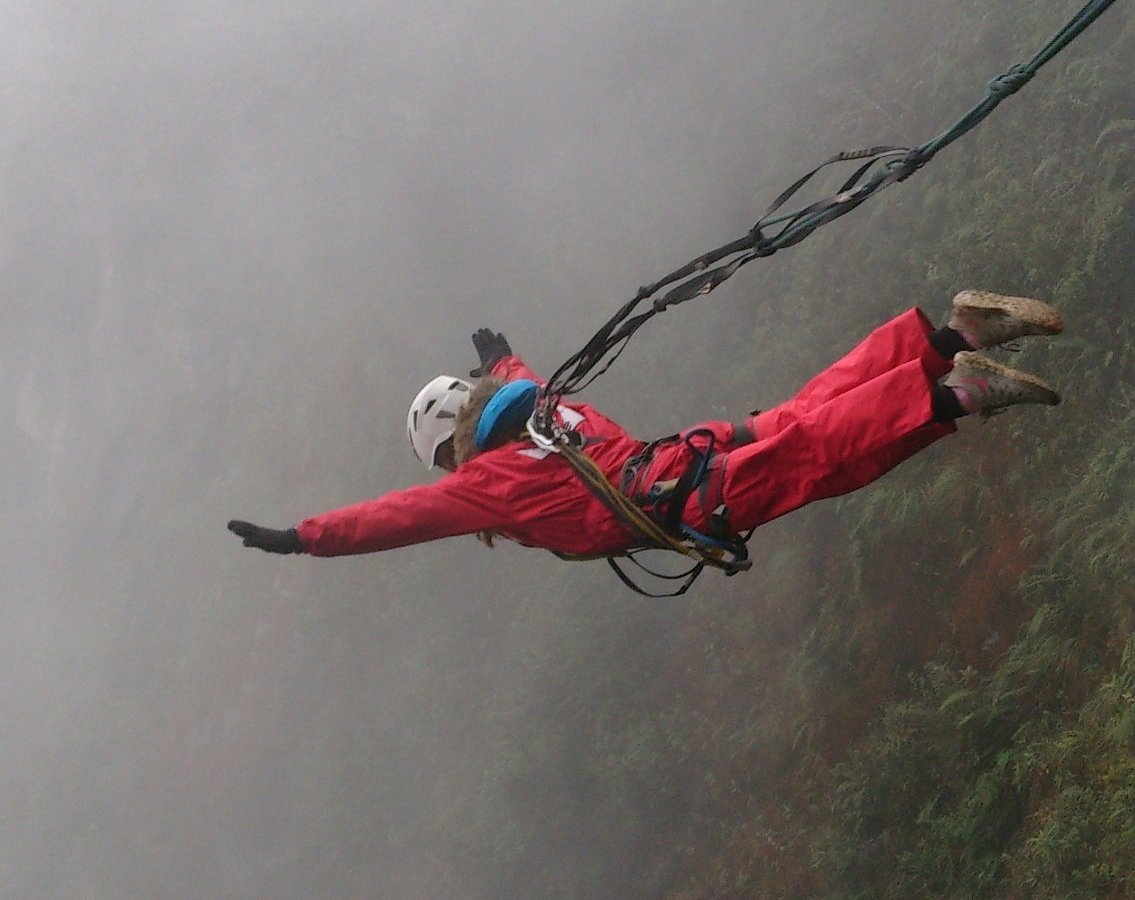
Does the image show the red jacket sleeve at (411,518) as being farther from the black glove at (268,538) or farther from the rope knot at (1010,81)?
the rope knot at (1010,81)

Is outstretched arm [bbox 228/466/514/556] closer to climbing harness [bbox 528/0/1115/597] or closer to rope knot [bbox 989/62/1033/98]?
climbing harness [bbox 528/0/1115/597]

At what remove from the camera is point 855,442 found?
3.77 metres

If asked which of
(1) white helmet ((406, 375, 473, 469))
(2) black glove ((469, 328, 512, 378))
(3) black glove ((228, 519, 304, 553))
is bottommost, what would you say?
(3) black glove ((228, 519, 304, 553))

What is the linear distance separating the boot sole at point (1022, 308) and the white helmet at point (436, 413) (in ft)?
7.26

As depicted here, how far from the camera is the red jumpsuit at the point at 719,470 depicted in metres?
3.75

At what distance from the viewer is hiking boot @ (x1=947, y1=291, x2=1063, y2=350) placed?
3.49 meters

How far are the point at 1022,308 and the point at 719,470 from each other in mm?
1242

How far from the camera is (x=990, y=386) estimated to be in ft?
11.5

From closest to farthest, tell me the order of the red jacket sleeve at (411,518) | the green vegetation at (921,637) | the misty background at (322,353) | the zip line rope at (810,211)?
the zip line rope at (810,211) < the red jacket sleeve at (411,518) < the green vegetation at (921,637) < the misty background at (322,353)

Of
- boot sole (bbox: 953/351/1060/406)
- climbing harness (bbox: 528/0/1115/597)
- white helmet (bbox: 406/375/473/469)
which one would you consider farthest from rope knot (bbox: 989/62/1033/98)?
white helmet (bbox: 406/375/473/469)

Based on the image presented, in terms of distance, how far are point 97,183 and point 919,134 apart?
28735mm

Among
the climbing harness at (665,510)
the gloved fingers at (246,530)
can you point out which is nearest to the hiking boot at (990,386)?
the climbing harness at (665,510)

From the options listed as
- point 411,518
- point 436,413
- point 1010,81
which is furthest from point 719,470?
point 1010,81

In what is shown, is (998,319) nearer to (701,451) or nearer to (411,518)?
(701,451)
